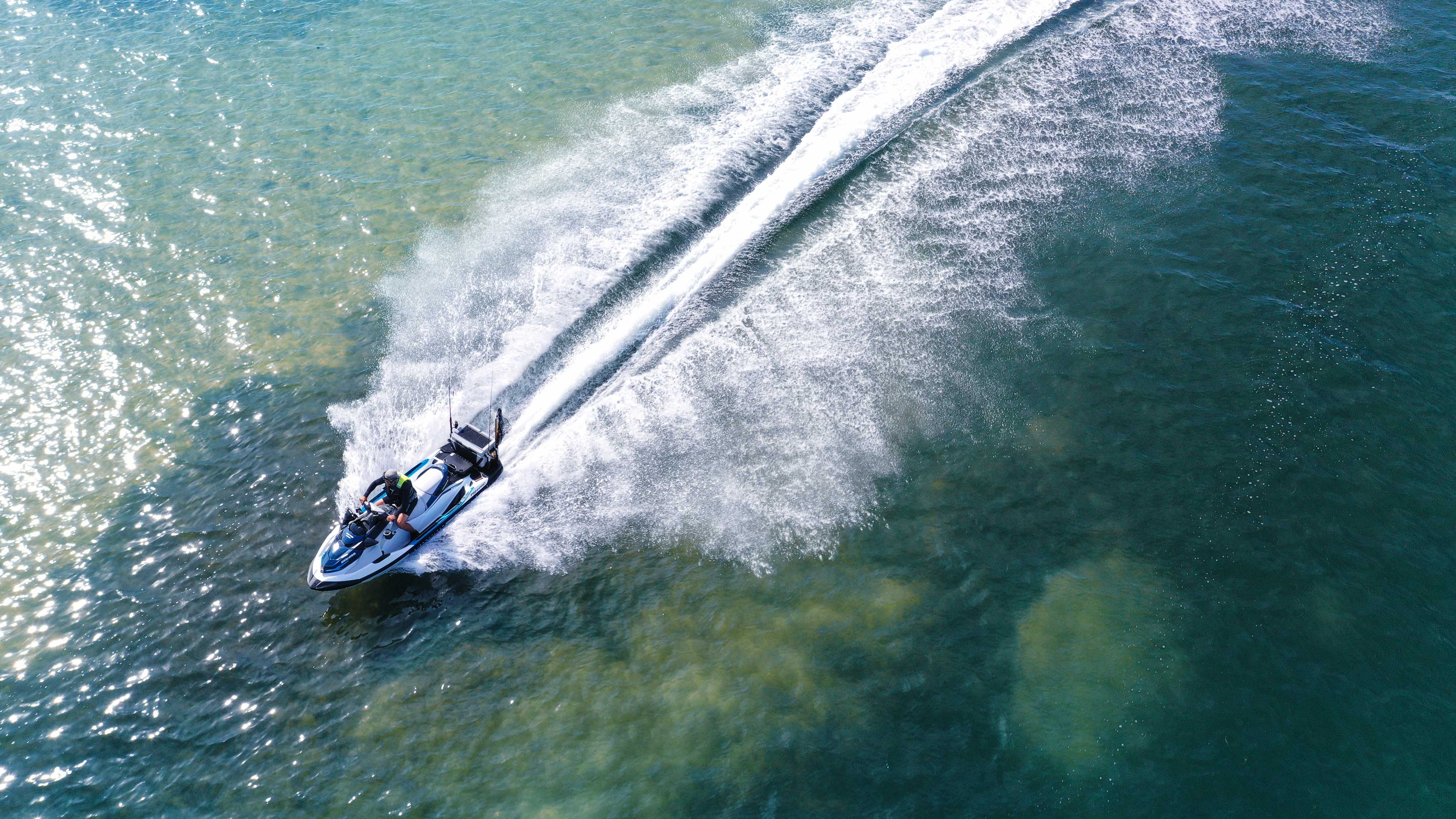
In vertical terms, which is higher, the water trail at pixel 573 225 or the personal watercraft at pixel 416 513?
the water trail at pixel 573 225

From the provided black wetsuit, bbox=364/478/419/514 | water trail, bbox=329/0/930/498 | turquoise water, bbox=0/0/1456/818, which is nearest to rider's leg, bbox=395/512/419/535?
black wetsuit, bbox=364/478/419/514

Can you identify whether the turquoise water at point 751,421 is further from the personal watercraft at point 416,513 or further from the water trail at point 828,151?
the personal watercraft at point 416,513

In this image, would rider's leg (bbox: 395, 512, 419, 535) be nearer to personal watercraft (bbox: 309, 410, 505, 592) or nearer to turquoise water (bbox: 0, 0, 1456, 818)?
personal watercraft (bbox: 309, 410, 505, 592)

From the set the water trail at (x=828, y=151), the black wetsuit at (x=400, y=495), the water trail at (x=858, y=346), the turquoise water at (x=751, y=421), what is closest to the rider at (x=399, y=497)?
the black wetsuit at (x=400, y=495)

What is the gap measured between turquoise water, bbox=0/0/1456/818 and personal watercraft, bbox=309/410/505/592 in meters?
0.65

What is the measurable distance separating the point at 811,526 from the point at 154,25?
41.3 meters

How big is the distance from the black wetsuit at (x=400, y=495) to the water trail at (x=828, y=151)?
3324 mm

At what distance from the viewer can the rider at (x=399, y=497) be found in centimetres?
2136

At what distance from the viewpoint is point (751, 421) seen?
24.7m

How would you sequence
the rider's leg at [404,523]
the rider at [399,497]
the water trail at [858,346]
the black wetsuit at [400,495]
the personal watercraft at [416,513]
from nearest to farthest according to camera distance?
the personal watercraft at [416,513] < the rider's leg at [404,523] < the rider at [399,497] < the black wetsuit at [400,495] < the water trail at [858,346]

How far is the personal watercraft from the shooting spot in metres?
20.9

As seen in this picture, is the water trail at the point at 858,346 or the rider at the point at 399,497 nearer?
the rider at the point at 399,497

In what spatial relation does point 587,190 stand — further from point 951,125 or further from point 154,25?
point 154,25

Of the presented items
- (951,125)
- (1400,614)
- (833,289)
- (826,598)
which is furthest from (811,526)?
(951,125)
